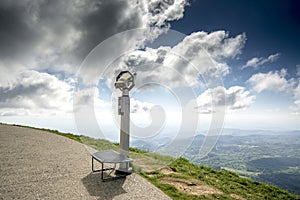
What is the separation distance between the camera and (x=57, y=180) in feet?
16.6

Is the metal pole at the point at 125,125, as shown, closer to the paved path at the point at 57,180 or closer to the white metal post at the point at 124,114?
the white metal post at the point at 124,114

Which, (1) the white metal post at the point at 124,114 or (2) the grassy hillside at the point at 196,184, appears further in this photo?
(1) the white metal post at the point at 124,114

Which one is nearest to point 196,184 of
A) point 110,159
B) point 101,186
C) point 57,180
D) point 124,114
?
point 110,159

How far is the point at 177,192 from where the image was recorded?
16.5 ft

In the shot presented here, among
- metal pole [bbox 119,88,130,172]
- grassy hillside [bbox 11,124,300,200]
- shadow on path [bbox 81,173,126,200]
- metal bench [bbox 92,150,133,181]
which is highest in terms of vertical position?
metal pole [bbox 119,88,130,172]

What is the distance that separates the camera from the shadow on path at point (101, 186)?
4.44 metres

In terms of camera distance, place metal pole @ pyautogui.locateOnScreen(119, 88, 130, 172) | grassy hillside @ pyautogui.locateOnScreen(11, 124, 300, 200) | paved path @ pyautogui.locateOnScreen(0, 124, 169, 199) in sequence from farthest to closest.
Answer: metal pole @ pyautogui.locateOnScreen(119, 88, 130, 172) < grassy hillside @ pyautogui.locateOnScreen(11, 124, 300, 200) < paved path @ pyautogui.locateOnScreen(0, 124, 169, 199)

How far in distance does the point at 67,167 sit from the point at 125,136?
6.78 ft

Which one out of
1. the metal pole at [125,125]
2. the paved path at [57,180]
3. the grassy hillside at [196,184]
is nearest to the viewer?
the paved path at [57,180]

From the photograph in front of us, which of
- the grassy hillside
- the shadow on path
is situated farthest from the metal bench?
the grassy hillside

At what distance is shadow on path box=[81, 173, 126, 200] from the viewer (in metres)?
4.44

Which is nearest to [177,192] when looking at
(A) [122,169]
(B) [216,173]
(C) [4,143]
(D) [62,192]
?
(A) [122,169]

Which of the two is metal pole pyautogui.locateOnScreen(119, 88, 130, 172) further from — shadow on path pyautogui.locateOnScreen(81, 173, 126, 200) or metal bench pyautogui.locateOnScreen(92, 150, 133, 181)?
shadow on path pyautogui.locateOnScreen(81, 173, 126, 200)

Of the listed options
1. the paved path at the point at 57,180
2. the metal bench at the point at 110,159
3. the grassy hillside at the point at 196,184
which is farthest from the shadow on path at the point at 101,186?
the grassy hillside at the point at 196,184
